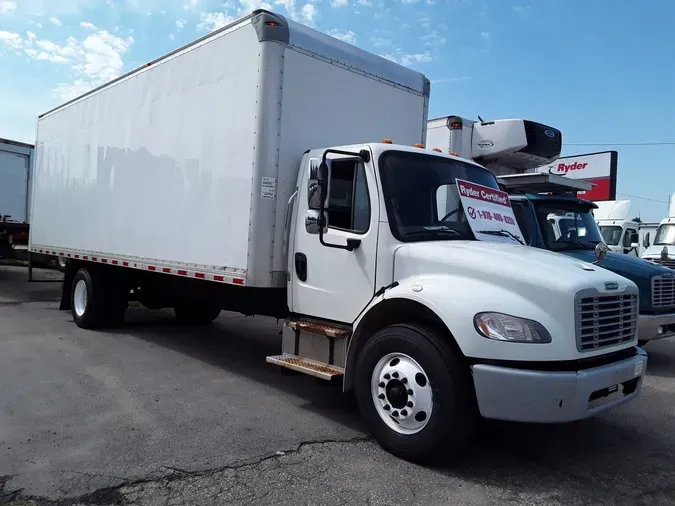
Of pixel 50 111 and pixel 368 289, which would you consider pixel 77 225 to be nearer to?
pixel 50 111

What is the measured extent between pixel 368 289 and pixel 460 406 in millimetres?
1306

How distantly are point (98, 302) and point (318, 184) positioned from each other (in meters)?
5.77

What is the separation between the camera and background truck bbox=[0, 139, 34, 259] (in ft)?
51.6

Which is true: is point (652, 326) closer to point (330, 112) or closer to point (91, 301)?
point (330, 112)

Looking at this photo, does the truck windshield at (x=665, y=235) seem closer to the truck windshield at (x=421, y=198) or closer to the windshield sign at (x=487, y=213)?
the windshield sign at (x=487, y=213)

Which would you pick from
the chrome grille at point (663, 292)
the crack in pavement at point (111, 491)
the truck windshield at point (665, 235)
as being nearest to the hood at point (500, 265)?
the crack in pavement at point (111, 491)

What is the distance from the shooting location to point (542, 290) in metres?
3.82

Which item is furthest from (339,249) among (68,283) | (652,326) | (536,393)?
(68,283)

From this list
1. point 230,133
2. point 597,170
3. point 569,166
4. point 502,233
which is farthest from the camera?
point 569,166

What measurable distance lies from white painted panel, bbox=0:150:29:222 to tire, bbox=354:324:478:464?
15594 millimetres

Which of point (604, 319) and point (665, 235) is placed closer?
point (604, 319)

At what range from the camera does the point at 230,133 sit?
5.91m

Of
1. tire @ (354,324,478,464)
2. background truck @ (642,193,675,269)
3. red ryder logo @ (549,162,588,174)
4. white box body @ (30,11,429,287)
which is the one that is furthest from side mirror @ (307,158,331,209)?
red ryder logo @ (549,162,588,174)

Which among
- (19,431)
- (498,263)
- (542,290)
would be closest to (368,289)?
(498,263)
